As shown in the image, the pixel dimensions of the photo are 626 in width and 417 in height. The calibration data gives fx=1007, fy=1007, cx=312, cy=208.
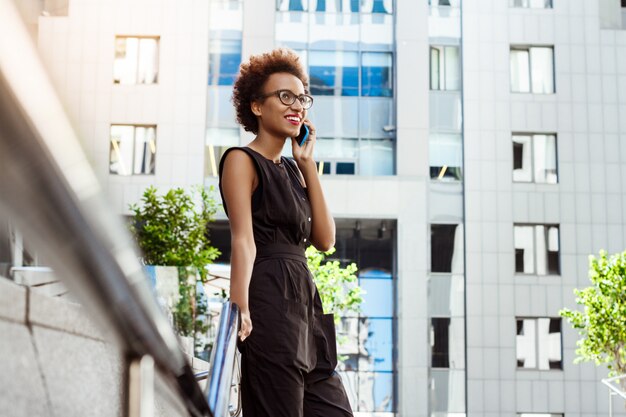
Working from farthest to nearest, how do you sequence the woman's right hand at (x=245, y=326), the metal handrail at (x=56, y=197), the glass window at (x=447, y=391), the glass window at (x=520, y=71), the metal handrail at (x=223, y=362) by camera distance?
the glass window at (x=520, y=71)
the glass window at (x=447, y=391)
the woman's right hand at (x=245, y=326)
the metal handrail at (x=223, y=362)
the metal handrail at (x=56, y=197)

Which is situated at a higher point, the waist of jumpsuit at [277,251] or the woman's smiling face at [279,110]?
the woman's smiling face at [279,110]

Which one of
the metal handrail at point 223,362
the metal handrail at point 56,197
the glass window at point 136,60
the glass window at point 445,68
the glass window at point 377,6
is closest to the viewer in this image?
the metal handrail at point 56,197

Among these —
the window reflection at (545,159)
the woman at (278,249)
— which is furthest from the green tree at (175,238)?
the window reflection at (545,159)

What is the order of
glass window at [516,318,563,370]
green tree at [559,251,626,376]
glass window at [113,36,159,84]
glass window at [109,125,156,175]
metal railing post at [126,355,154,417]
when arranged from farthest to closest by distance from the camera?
glass window at [113,36,159,84]
glass window at [109,125,156,175]
glass window at [516,318,563,370]
green tree at [559,251,626,376]
metal railing post at [126,355,154,417]

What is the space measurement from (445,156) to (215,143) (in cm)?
570

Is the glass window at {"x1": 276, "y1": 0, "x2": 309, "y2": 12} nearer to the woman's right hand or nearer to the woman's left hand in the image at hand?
the woman's left hand

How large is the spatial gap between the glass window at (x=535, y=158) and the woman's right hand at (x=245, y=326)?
77.6ft

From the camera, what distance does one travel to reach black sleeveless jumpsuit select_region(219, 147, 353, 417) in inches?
86.7

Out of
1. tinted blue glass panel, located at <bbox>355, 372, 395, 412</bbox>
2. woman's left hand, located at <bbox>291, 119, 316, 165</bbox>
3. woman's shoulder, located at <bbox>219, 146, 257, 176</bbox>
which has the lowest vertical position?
tinted blue glass panel, located at <bbox>355, 372, 395, 412</bbox>

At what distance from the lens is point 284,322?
222cm

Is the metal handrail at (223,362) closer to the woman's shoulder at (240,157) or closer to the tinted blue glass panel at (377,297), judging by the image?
the woman's shoulder at (240,157)

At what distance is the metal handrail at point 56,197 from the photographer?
355 mm

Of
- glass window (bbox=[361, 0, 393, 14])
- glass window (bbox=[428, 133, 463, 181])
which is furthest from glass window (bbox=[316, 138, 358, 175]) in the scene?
glass window (bbox=[361, 0, 393, 14])

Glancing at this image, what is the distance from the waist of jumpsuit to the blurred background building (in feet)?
72.1
